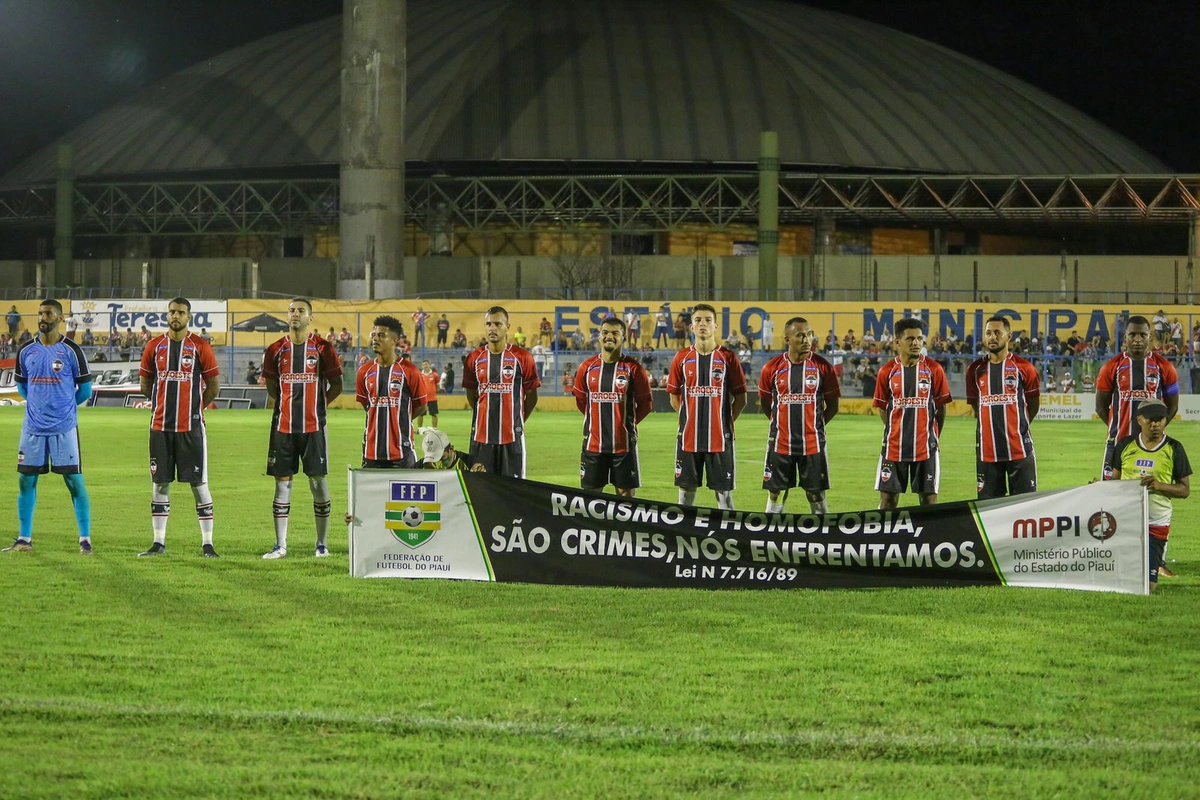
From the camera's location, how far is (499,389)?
42.3ft

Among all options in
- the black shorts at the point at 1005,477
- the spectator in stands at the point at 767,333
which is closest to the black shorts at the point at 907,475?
the black shorts at the point at 1005,477

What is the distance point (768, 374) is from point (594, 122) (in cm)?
5385

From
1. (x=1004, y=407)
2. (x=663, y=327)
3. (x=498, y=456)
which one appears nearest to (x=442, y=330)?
(x=663, y=327)

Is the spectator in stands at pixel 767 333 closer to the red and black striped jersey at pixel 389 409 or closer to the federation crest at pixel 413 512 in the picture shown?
the red and black striped jersey at pixel 389 409

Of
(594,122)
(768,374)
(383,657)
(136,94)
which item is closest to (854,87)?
(594,122)

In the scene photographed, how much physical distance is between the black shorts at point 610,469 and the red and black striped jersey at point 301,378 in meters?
2.40

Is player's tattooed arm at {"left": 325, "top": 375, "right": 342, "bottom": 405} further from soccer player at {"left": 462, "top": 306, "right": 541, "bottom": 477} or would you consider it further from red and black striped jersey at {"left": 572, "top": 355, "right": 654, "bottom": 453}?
red and black striped jersey at {"left": 572, "top": 355, "right": 654, "bottom": 453}

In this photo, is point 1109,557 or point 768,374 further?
point 768,374

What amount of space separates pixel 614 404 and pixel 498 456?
116 cm

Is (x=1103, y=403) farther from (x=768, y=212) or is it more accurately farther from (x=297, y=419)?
→ (x=768, y=212)

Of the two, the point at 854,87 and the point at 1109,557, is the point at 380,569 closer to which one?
the point at 1109,557

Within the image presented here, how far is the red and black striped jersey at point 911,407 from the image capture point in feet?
42.9

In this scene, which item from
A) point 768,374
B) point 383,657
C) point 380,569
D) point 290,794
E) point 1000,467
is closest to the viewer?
point 290,794

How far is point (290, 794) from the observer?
19.4 feet
